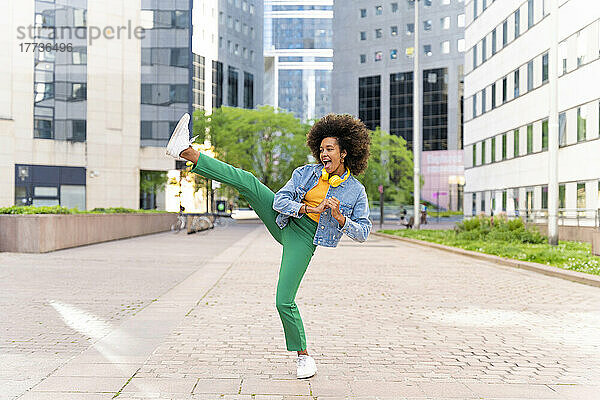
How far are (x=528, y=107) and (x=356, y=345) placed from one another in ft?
104

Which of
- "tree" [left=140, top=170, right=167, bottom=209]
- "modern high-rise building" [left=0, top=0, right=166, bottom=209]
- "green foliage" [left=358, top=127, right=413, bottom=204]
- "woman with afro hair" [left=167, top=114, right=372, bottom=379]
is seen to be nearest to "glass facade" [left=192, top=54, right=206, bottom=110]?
"tree" [left=140, top=170, right=167, bottom=209]

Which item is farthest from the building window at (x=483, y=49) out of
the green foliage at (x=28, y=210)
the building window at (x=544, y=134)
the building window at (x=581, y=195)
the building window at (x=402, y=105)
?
the building window at (x=402, y=105)

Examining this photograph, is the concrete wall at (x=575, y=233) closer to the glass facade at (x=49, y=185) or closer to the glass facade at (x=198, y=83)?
the glass facade at (x=49, y=185)

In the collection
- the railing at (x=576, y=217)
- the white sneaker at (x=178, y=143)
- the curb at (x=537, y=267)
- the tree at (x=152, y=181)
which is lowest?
the curb at (x=537, y=267)

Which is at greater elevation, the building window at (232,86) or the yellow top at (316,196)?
the building window at (232,86)

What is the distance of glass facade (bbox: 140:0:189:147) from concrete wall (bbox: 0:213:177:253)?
2703 cm

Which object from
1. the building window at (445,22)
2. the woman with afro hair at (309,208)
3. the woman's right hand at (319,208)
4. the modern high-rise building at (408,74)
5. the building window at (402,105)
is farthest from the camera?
the building window at (402,105)

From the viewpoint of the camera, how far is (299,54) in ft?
464

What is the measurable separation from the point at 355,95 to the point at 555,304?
87688mm

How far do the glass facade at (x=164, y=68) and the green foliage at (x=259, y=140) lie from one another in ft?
10.8

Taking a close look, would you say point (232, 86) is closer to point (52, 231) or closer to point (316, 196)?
point (52, 231)

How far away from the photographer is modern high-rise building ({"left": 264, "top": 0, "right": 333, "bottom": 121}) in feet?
455

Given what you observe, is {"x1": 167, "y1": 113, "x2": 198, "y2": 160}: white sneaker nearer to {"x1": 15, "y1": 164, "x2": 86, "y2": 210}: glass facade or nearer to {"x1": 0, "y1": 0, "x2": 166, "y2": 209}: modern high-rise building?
{"x1": 15, "y1": 164, "x2": 86, "y2": 210}: glass facade

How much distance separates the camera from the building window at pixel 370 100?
94000mm
